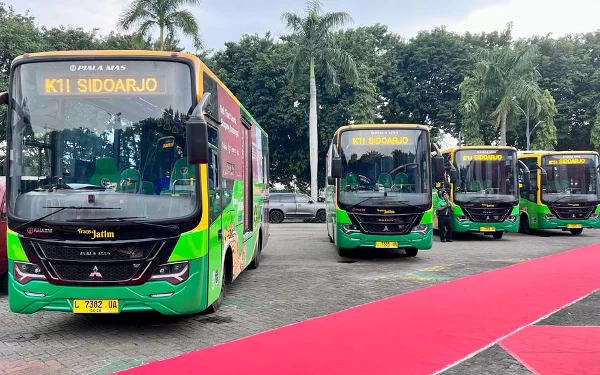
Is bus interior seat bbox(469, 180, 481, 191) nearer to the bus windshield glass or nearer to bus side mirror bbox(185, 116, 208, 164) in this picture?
the bus windshield glass

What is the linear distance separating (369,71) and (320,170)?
23.8 feet

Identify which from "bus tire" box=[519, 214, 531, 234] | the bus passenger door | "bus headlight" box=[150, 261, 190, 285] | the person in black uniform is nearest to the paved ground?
the bus passenger door

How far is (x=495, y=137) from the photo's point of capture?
39.6m

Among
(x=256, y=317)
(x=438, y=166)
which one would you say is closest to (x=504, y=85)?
(x=438, y=166)

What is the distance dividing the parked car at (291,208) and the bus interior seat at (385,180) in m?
14.6

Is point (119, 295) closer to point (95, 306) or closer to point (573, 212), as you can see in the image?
point (95, 306)

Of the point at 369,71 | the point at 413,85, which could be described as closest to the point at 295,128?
the point at 369,71

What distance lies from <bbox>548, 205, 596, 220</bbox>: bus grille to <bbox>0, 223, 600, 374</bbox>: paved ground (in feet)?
17.4

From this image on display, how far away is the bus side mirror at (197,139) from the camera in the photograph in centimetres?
532

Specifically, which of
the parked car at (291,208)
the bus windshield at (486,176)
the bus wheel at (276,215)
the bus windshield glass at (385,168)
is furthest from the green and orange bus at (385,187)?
the bus wheel at (276,215)

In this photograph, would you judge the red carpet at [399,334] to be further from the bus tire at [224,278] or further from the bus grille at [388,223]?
the bus grille at [388,223]

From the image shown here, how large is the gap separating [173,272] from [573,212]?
16206mm

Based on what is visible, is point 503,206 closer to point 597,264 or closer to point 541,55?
point 597,264

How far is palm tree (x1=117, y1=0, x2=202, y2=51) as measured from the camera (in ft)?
76.8
